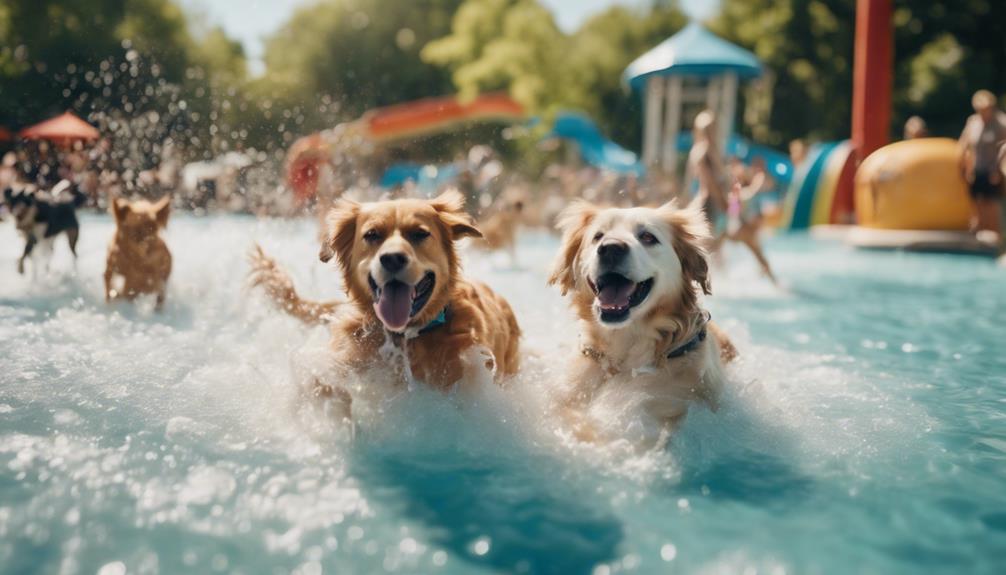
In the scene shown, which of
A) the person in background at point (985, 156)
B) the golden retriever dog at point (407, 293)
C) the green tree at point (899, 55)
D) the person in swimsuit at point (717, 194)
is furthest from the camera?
the green tree at point (899, 55)

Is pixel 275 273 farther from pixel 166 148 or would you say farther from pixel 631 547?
pixel 166 148

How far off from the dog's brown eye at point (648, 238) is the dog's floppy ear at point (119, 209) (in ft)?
15.5

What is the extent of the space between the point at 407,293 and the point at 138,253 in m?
3.96

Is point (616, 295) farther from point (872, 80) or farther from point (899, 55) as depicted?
point (899, 55)

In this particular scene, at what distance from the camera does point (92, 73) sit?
28.6ft

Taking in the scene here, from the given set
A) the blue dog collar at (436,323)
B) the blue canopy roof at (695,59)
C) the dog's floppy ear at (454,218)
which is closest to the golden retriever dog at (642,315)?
the dog's floppy ear at (454,218)

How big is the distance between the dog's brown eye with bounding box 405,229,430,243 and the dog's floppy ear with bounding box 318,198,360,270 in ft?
1.19

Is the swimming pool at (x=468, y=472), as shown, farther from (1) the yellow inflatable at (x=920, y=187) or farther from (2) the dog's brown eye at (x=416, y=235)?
(1) the yellow inflatable at (x=920, y=187)

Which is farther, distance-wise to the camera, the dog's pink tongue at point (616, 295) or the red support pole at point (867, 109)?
the red support pole at point (867, 109)

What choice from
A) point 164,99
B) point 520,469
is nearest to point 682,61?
point 164,99

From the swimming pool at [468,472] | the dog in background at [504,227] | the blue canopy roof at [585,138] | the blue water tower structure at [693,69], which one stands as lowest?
the swimming pool at [468,472]

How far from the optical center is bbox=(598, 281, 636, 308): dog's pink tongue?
144 inches

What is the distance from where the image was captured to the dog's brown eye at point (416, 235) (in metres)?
3.83

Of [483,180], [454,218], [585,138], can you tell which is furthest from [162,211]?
[585,138]
